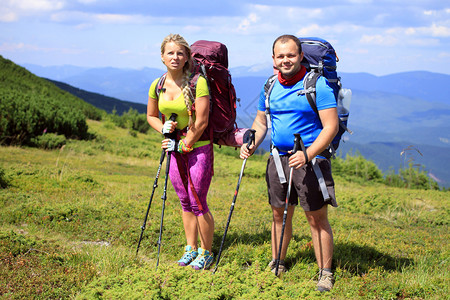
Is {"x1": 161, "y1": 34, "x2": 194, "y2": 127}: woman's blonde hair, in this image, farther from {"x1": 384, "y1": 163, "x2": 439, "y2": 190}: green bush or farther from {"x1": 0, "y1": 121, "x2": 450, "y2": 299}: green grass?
{"x1": 384, "y1": 163, "x2": 439, "y2": 190}: green bush

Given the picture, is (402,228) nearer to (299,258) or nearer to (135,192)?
(299,258)

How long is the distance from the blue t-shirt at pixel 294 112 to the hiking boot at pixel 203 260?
5.41 ft

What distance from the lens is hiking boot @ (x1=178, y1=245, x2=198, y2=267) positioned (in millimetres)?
4617

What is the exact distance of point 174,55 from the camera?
4250 mm

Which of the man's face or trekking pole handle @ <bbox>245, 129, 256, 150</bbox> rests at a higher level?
the man's face

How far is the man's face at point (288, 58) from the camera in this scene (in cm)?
381

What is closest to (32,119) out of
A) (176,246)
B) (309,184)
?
(176,246)

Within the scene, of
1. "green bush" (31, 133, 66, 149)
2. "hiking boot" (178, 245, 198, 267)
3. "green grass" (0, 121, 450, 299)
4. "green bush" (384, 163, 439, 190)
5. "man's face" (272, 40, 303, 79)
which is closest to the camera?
"green grass" (0, 121, 450, 299)

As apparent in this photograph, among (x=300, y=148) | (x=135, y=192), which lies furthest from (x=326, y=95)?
(x=135, y=192)

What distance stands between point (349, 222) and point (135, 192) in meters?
4.69

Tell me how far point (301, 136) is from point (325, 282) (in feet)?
5.37

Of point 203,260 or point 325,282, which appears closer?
point 325,282

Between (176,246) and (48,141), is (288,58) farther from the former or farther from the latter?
(48,141)

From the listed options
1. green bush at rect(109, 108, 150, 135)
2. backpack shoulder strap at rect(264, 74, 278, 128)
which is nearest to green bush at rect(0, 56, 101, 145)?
green bush at rect(109, 108, 150, 135)
